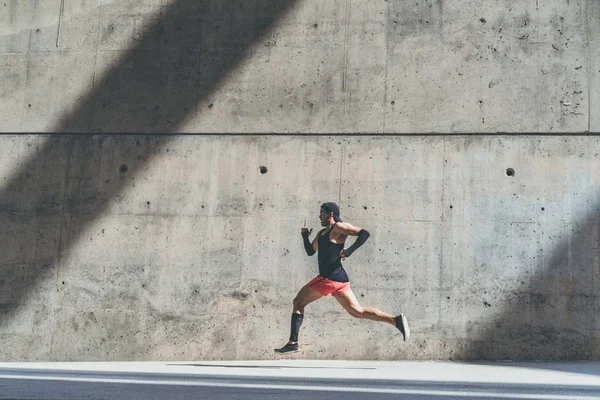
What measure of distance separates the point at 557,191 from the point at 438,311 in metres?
2.17

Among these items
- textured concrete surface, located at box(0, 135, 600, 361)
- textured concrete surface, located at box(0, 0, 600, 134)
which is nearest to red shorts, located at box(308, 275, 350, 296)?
textured concrete surface, located at box(0, 135, 600, 361)

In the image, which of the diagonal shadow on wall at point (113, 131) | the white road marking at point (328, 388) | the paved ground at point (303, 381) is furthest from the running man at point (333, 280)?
the diagonal shadow on wall at point (113, 131)

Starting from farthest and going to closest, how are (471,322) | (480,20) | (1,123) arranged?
(1,123)
(480,20)
(471,322)

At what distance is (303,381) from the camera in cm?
A: 751

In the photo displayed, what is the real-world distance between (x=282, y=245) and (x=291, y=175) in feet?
3.12

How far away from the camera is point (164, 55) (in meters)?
11.8

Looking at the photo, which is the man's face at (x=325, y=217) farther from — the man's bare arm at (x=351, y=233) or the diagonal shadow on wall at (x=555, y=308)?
the diagonal shadow on wall at (x=555, y=308)

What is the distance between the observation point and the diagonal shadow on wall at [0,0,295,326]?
11539mm

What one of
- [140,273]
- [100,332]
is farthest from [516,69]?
[100,332]

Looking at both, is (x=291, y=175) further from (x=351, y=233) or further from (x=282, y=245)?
(x=351, y=233)

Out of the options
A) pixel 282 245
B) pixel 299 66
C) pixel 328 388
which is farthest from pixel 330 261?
pixel 299 66

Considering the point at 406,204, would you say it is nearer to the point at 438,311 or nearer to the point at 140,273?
the point at 438,311

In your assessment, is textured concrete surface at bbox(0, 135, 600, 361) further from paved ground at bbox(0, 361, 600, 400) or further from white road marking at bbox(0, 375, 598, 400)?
white road marking at bbox(0, 375, 598, 400)

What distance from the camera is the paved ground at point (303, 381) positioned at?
6.44m
